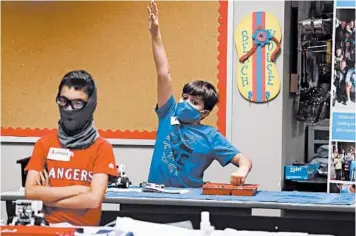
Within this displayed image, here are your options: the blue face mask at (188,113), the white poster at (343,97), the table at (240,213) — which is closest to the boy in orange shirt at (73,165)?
the table at (240,213)

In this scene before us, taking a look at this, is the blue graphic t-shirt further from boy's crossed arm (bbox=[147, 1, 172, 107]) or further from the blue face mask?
boy's crossed arm (bbox=[147, 1, 172, 107])

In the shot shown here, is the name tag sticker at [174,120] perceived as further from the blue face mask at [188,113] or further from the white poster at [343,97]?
the white poster at [343,97]

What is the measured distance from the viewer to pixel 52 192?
192cm

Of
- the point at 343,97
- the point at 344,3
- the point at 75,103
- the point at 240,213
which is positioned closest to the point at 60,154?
the point at 75,103

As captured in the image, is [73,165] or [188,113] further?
[188,113]

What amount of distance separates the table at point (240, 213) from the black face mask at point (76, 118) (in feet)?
1.11

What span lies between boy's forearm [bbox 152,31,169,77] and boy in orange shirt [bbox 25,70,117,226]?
2.20ft

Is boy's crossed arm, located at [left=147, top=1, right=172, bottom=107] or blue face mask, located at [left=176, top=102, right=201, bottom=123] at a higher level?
boy's crossed arm, located at [left=147, top=1, right=172, bottom=107]

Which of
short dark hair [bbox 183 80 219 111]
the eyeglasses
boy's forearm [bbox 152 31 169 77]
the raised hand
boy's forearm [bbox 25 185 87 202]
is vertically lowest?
boy's forearm [bbox 25 185 87 202]

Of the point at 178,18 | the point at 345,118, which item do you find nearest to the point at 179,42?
the point at 178,18

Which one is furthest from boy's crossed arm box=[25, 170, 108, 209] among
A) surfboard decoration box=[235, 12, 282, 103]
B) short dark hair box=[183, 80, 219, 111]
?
surfboard decoration box=[235, 12, 282, 103]

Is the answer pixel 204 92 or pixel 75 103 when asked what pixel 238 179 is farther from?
pixel 75 103

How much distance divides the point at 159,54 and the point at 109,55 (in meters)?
1.43

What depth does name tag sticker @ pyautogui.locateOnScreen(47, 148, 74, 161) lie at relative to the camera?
192cm
